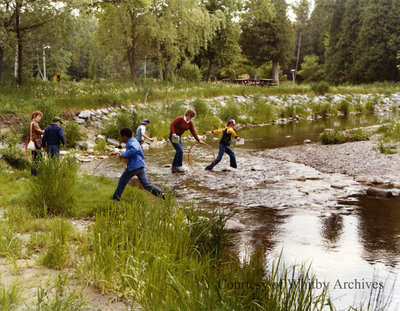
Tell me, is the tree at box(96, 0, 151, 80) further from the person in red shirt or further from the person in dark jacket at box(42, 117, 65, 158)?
the person in dark jacket at box(42, 117, 65, 158)

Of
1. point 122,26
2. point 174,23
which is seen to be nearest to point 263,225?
point 122,26

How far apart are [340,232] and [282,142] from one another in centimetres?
1159

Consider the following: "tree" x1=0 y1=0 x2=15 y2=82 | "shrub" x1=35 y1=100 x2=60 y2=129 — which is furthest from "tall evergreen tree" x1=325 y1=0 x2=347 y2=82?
"shrub" x1=35 y1=100 x2=60 y2=129

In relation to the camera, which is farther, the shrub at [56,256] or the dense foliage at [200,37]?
the dense foliage at [200,37]

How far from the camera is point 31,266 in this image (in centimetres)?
439

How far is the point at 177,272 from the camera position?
3.68m

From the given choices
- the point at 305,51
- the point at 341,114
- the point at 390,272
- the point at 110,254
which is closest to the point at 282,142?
the point at 390,272

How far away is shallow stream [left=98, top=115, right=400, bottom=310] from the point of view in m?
4.91

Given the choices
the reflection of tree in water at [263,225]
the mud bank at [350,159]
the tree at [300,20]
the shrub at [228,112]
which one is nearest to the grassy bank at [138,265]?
the reflection of tree in water at [263,225]

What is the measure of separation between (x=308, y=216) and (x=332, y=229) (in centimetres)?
74

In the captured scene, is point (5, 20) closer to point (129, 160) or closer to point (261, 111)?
point (129, 160)

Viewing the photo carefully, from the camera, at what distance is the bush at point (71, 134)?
590 inches

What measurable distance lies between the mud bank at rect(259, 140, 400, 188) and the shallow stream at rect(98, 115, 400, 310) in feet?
1.76

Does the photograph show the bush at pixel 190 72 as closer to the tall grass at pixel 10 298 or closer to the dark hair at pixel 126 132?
the dark hair at pixel 126 132
